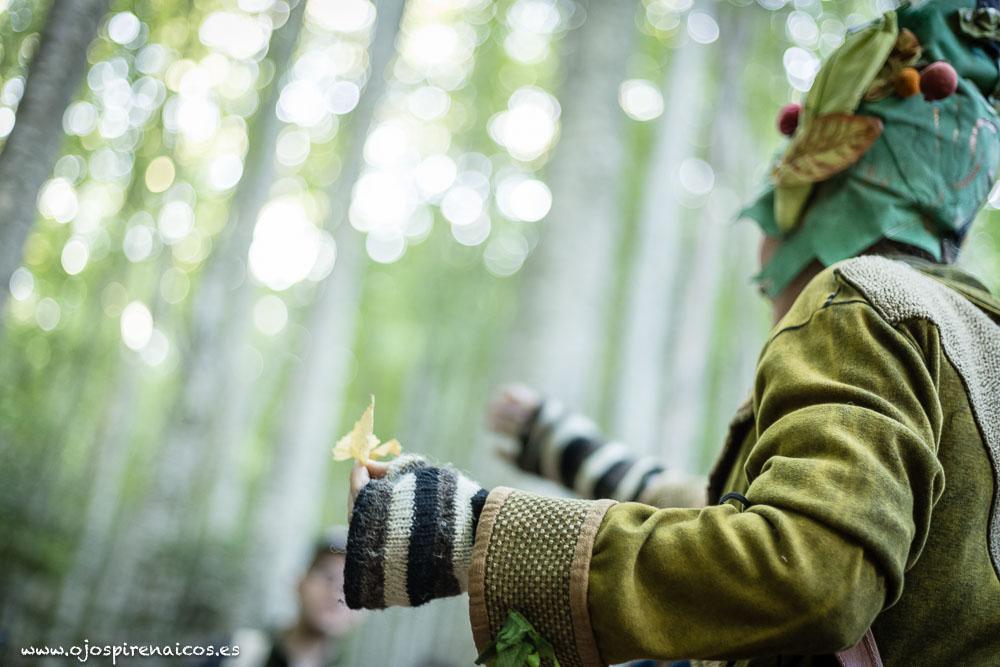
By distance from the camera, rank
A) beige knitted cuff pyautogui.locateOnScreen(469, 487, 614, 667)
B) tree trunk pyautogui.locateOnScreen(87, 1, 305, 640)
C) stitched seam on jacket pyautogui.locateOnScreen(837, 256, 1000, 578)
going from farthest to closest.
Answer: tree trunk pyautogui.locateOnScreen(87, 1, 305, 640) < stitched seam on jacket pyautogui.locateOnScreen(837, 256, 1000, 578) < beige knitted cuff pyautogui.locateOnScreen(469, 487, 614, 667)

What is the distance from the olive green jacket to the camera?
111 centimetres

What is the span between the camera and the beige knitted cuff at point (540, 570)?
4.00 feet

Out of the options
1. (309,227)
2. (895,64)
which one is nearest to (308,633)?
(895,64)

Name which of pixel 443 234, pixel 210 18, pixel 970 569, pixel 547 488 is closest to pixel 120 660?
pixel 547 488

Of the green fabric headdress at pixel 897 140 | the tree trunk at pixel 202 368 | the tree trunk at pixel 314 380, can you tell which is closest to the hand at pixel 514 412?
the green fabric headdress at pixel 897 140

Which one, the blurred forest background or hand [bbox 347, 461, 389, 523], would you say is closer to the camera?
hand [bbox 347, 461, 389, 523]

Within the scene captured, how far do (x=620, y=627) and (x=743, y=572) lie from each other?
205mm

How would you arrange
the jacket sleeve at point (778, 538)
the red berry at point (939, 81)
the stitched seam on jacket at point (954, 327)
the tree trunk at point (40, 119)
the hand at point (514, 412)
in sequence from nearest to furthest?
1. the jacket sleeve at point (778, 538)
2. the stitched seam on jacket at point (954, 327)
3. the red berry at point (939, 81)
4. the tree trunk at point (40, 119)
5. the hand at point (514, 412)

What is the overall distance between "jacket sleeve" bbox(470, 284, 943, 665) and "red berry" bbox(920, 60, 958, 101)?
727mm

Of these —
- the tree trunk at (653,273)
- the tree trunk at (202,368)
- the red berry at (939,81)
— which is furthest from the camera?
the tree trunk at (653,273)

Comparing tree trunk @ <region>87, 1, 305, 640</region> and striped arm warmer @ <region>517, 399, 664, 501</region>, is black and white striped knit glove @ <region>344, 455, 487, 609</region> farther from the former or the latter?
tree trunk @ <region>87, 1, 305, 640</region>

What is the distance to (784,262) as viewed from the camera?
1907mm

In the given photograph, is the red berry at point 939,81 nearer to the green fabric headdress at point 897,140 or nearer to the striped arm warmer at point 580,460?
the green fabric headdress at point 897,140

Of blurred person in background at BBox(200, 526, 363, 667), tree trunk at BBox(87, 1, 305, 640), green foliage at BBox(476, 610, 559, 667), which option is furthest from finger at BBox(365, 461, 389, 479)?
tree trunk at BBox(87, 1, 305, 640)
